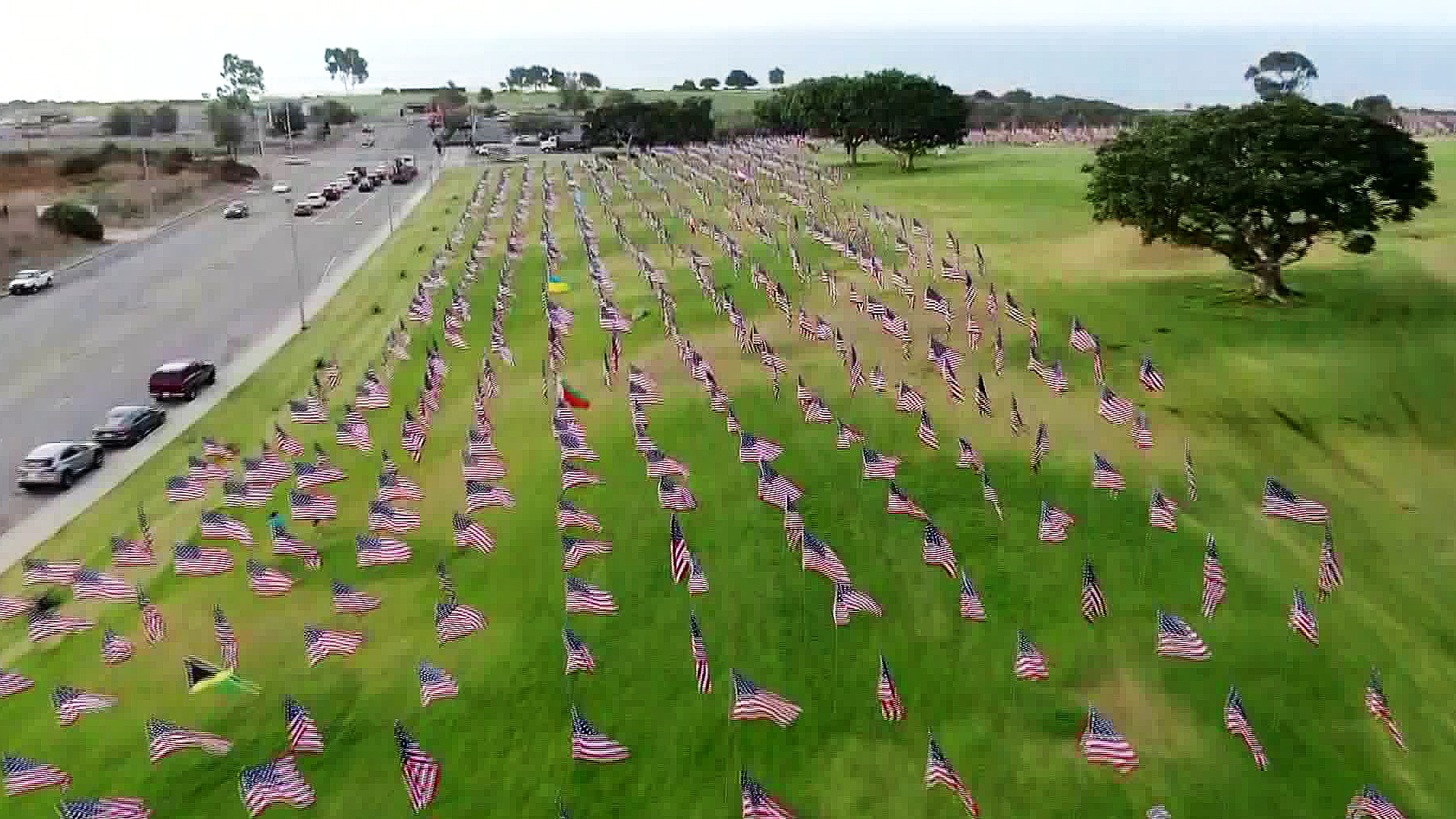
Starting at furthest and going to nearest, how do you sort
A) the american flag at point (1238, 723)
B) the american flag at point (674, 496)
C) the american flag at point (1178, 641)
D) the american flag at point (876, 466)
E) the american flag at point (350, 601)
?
the american flag at point (674, 496) → the american flag at point (876, 466) → the american flag at point (350, 601) → the american flag at point (1178, 641) → the american flag at point (1238, 723)

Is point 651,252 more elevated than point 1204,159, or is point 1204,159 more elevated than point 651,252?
point 1204,159

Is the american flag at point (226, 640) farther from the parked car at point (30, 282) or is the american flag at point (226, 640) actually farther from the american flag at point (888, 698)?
the parked car at point (30, 282)

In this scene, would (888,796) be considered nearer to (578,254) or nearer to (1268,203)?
(1268,203)

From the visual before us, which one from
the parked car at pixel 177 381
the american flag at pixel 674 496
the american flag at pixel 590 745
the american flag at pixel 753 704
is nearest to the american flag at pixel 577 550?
the american flag at pixel 674 496

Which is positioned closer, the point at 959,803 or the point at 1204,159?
the point at 959,803

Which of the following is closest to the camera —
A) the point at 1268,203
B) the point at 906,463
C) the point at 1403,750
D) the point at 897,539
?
the point at 1403,750

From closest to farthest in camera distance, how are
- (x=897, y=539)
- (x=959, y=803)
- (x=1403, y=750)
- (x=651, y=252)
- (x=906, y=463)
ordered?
1. (x=959, y=803)
2. (x=1403, y=750)
3. (x=897, y=539)
4. (x=906, y=463)
5. (x=651, y=252)

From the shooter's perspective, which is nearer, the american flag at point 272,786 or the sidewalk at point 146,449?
the american flag at point 272,786

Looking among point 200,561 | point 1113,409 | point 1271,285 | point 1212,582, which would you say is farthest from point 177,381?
point 1271,285

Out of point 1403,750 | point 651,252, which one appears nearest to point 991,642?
point 1403,750
